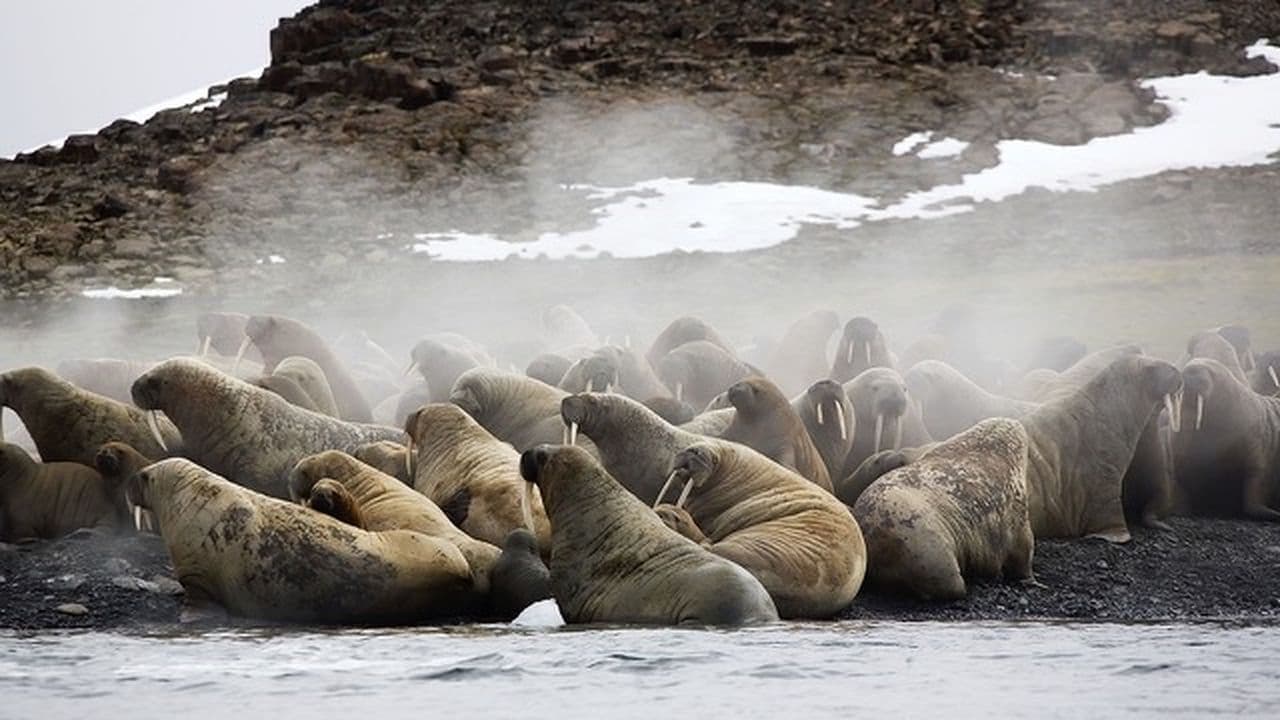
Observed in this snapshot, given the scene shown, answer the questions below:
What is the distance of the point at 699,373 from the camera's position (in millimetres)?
12375

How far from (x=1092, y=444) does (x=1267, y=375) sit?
13.8 feet

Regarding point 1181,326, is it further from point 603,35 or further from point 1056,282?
point 603,35

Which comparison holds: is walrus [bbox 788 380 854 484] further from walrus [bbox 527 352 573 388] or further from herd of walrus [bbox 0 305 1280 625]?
walrus [bbox 527 352 573 388]

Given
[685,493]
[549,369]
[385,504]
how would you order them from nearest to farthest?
[385,504], [685,493], [549,369]

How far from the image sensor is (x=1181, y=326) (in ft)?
74.4

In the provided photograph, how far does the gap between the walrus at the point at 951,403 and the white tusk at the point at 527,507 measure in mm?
3834

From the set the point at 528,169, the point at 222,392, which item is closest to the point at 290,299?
the point at 528,169


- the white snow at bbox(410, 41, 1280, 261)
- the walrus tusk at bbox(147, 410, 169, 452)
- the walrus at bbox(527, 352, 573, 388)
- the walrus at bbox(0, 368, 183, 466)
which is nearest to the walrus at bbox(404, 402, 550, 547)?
the walrus tusk at bbox(147, 410, 169, 452)

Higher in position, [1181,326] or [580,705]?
[580,705]

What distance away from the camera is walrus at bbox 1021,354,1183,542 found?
32.1ft

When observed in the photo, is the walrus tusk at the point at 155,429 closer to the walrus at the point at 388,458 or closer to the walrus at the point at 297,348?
the walrus at the point at 388,458

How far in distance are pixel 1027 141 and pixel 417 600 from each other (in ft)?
109

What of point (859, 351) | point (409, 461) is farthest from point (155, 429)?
point (859, 351)

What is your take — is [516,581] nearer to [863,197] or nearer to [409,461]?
[409,461]
